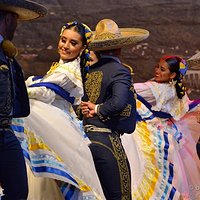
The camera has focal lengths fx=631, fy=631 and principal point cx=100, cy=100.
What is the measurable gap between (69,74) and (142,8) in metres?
3.21

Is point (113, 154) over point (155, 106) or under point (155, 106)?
over

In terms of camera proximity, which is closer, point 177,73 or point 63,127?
point 63,127

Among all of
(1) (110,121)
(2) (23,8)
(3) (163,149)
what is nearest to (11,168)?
(2) (23,8)

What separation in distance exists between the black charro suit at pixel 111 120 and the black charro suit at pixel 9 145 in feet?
2.96

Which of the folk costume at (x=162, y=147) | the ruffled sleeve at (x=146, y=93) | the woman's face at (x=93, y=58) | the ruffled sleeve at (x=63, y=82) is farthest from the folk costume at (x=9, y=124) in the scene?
the ruffled sleeve at (x=146, y=93)

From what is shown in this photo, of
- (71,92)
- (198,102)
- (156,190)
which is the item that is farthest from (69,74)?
(198,102)

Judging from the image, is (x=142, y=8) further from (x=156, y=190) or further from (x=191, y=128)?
(x=156, y=190)

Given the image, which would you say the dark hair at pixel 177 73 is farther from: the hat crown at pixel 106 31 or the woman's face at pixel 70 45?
the woman's face at pixel 70 45

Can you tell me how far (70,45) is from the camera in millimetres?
3295

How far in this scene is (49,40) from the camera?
597cm

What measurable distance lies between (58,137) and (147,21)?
133 inches

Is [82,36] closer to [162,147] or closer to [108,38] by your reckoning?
[108,38]

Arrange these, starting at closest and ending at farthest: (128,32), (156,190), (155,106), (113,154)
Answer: (113,154)
(156,190)
(128,32)
(155,106)

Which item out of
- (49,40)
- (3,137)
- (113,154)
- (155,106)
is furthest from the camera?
(49,40)
